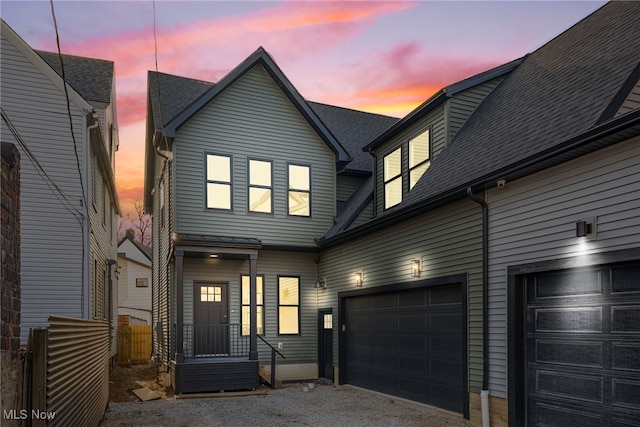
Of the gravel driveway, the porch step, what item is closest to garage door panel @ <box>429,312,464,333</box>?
the gravel driveway

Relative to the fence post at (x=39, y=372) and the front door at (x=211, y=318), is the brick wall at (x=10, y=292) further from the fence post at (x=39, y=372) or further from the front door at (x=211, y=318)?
the front door at (x=211, y=318)

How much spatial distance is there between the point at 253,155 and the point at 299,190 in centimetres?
171

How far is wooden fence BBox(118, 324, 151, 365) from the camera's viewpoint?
20.7m

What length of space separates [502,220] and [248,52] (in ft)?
36.6

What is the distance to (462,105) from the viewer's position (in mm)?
12516

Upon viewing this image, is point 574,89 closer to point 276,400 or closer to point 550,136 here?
point 550,136

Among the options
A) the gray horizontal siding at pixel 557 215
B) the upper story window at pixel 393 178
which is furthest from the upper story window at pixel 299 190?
the gray horizontal siding at pixel 557 215

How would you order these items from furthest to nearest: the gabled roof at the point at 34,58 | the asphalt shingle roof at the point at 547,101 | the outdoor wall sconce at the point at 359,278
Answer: the outdoor wall sconce at the point at 359,278, the gabled roof at the point at 34,58, the asphalt shingle roof at the point at 547,101

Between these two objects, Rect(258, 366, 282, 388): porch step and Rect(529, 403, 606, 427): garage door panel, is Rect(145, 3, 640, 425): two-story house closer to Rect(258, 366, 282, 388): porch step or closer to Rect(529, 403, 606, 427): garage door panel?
Rect(529, 403, 606, 427): garage door panel

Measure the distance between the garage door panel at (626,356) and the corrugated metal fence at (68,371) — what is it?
20.3 feet

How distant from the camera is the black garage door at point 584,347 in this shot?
650 centimetres

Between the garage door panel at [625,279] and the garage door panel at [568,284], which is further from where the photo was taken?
the garage door panel at [568,284]

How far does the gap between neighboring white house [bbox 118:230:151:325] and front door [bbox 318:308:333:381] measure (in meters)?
27.0

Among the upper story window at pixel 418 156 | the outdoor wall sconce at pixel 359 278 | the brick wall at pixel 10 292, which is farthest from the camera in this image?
the outdoor wall sconce at pixel 359 278
